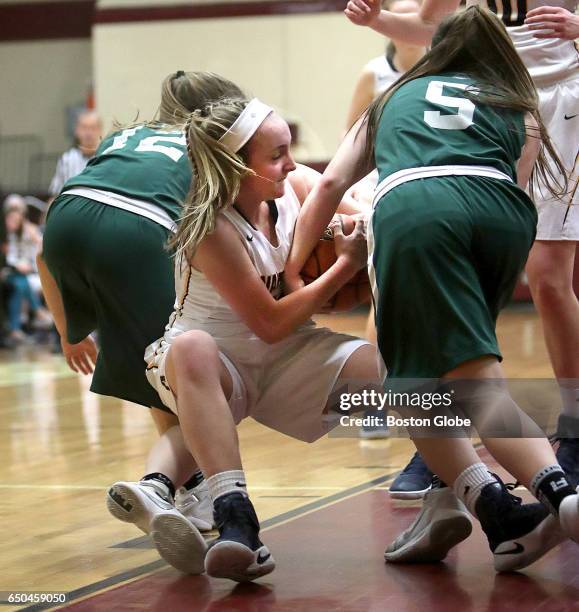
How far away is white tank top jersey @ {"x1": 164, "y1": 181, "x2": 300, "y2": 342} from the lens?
9.41 ft

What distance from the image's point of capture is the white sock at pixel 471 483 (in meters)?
2.59

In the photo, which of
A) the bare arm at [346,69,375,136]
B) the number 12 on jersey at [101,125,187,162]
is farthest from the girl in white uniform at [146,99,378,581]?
the bare arm at [346,69,375,136]

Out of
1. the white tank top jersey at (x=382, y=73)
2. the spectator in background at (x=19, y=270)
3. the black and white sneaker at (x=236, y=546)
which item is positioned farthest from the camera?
the spectator in background at (x=19, y=270)

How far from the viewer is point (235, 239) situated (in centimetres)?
278

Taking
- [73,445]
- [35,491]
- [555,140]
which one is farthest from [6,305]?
[555,140]

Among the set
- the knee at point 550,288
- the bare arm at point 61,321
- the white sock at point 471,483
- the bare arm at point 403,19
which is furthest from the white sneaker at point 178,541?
the bare arm at point 403,19

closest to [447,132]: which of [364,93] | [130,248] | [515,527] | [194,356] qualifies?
[194,356]

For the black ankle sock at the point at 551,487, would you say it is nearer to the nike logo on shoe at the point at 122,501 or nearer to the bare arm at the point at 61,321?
the nike logo on shoe at the point at 122,501

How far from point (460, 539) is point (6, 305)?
8662 mm

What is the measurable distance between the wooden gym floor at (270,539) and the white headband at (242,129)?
3.01 ft

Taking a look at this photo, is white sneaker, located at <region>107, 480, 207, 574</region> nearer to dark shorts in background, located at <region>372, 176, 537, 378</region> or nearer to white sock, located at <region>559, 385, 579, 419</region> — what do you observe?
dark shorts in background, located at <region>372, 176, 537, 378</region>

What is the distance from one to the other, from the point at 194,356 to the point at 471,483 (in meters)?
0.62

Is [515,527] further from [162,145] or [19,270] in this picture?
[19,270]

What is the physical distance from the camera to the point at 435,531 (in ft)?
9.03
